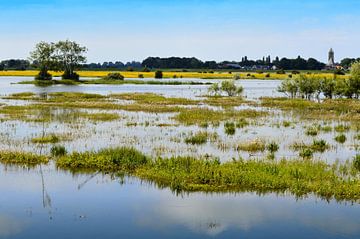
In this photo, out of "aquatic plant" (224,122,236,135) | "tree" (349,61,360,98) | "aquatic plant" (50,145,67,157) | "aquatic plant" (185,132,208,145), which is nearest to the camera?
"aquatic plant" (50,145,67,157)

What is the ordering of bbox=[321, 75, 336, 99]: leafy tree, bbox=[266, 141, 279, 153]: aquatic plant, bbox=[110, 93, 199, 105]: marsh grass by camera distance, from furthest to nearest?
bbox=[321, 75, 336, 99]: leafy tree < bbox=[110, 93, 199, 105]: marsh grass < bbox=[266, 141, 279, 153]: aquatic plant

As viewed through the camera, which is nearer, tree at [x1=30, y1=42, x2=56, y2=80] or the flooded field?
the flooded field

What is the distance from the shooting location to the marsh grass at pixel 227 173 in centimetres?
1990

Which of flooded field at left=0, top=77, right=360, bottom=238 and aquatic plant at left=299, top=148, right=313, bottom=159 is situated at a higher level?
aquatic plant at left=299, top=148, right=313, bottom=159

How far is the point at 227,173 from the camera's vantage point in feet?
69.5

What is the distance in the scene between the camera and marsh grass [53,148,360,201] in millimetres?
19898

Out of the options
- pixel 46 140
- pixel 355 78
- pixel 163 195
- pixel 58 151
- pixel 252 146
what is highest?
pixel 355 78

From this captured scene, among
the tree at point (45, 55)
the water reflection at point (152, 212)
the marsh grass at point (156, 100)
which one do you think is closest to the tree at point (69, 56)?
the tree at point (45, 55)

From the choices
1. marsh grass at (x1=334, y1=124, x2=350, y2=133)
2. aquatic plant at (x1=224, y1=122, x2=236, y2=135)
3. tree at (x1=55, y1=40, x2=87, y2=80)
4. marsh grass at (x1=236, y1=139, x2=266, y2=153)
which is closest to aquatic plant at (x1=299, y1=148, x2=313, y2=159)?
marsh grass at (x1=236, y1=139, x2=266, y2=153)

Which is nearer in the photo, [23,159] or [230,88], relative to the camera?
[23,159]

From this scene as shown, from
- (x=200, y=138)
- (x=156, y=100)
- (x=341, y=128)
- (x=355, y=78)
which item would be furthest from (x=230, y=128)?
(x=355, y=78)

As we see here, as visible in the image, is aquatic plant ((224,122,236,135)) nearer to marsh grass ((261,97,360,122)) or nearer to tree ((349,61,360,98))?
marsh grass ((261,97,360,122))

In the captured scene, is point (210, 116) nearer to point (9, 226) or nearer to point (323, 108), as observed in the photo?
point (323, 108)

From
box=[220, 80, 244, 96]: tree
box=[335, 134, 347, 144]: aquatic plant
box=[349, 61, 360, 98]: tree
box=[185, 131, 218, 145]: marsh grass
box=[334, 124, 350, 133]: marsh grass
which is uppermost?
box=[349, 61, 360, 98]: tree
